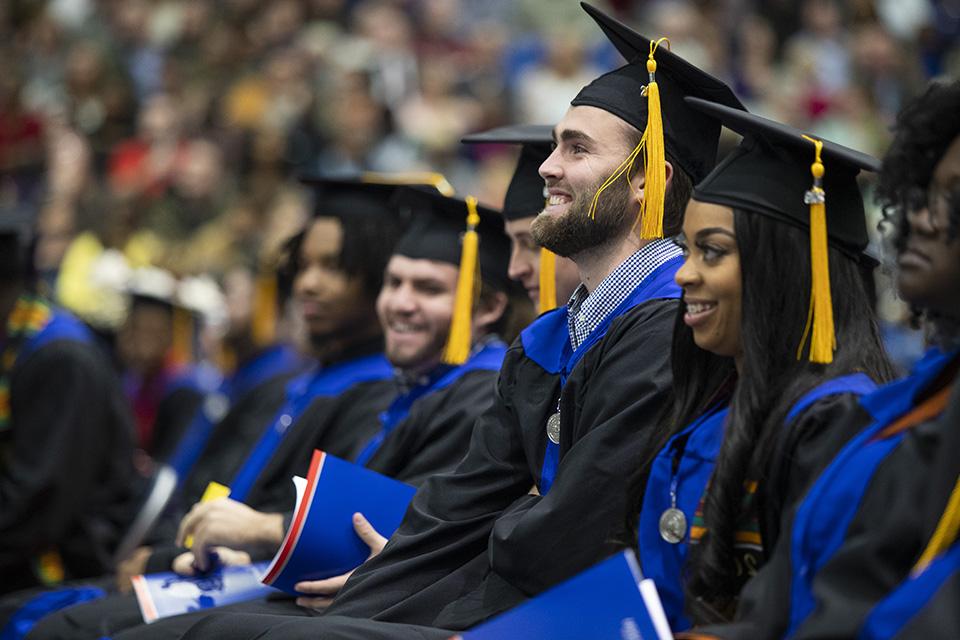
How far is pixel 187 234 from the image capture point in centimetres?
1132

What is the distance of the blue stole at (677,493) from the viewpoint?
115 inches

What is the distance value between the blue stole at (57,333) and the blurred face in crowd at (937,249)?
4449 mm

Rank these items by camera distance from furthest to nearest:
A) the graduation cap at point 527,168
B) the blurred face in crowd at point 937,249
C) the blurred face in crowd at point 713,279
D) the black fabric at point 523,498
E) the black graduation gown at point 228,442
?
1. the black graduation gown at point 228,442
2. the graduation cap at point 527,168
3. the black fabric at point 523,498
4. the blurred face in crowd at point 713,279
5. the blurred face in crowd at point 937,249

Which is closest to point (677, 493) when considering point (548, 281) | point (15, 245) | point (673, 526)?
point (673, 526)

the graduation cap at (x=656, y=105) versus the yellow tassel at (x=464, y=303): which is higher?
the graduation cap at (x=656, y=105)

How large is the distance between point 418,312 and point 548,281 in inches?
32.2

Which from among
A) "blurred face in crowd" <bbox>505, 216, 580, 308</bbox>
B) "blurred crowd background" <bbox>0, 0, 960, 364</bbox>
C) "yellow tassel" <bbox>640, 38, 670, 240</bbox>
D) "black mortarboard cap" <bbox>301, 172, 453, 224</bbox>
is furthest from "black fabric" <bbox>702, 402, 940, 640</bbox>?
"blurred crowd background" <bbox>0, 0, 960, 364</bbox>

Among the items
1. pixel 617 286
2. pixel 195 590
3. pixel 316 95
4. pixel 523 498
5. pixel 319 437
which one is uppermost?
pixel 316 95

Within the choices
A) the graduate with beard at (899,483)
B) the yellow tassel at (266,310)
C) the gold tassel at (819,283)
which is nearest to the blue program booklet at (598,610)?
the graduate with beard at (899,483)

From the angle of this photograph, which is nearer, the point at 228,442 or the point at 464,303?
the point at 464,303

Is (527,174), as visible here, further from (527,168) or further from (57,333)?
(57,333)

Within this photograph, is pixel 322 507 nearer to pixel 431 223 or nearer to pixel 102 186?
pixel 431 223

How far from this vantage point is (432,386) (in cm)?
485

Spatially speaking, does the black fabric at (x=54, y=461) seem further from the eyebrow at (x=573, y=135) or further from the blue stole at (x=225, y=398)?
the eyebrow at (x=573, y=135)
